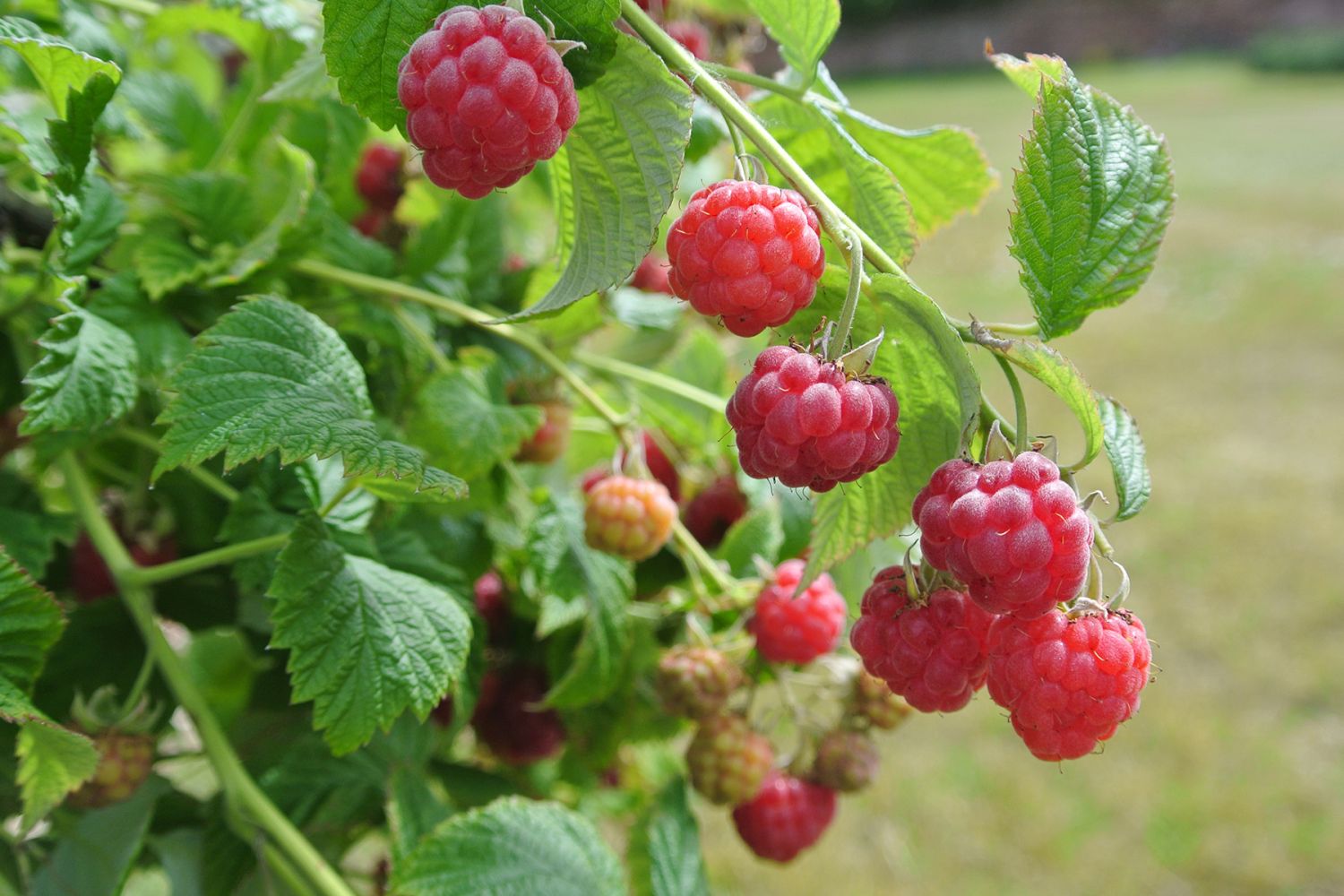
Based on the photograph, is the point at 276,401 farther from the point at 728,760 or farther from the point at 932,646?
the point at 728,760

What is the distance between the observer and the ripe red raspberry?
30.7 inches

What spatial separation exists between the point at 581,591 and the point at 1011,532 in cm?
32

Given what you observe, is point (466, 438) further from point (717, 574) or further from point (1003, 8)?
point (1003, 8)

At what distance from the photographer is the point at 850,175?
1.39 feet

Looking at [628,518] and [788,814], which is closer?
[628,518]

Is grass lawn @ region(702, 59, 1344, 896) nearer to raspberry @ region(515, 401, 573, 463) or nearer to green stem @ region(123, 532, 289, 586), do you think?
raspberry @ region(515, 401, 573, 463)

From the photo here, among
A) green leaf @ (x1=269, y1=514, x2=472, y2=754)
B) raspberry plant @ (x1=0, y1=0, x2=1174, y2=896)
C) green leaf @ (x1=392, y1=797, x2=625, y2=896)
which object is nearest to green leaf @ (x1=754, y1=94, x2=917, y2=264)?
raspberry plant @ (x1=0, y1=0, x2=1174, y2=896)

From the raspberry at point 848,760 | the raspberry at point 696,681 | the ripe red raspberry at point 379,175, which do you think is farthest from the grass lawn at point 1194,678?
the ripe red raspberry at point 379,175

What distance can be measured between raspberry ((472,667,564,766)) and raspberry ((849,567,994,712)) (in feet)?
1.25

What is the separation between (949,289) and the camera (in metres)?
4.45

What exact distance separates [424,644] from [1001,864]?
1.41 metres

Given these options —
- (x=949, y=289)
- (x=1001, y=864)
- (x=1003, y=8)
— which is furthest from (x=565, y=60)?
(x=1003, y=8)

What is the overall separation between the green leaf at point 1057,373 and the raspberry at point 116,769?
41 centimetres

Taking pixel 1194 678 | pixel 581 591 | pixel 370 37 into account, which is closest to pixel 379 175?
pixel 581 591
